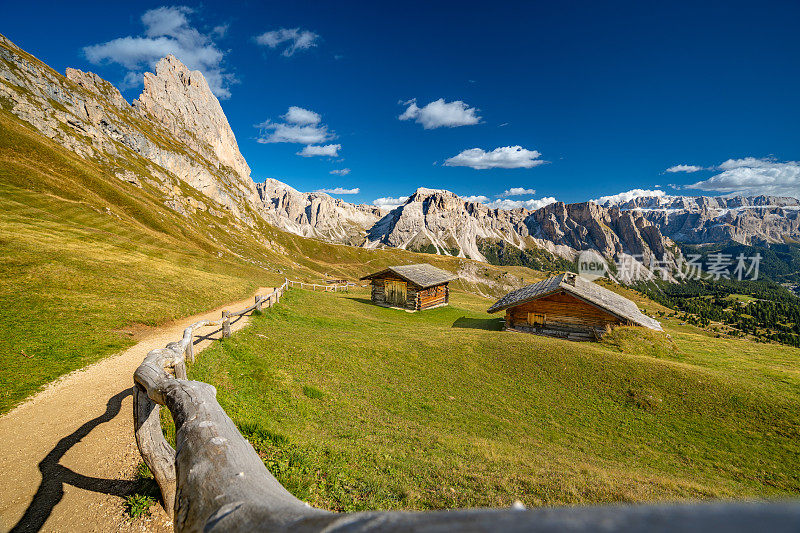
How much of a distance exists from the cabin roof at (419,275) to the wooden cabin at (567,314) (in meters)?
11.7

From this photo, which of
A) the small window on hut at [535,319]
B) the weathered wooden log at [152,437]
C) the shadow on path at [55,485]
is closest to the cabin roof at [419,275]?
the small window on hut at [535,319]

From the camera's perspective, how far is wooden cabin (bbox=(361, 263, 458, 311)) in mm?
39656

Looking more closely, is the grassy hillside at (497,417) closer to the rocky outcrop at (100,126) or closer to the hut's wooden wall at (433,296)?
the hut's wooden wall at (433,296)

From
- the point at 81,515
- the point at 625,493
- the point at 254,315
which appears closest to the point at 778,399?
the point at 625,493

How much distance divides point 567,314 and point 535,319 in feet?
8.40

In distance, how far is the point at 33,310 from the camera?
1579 centimetres

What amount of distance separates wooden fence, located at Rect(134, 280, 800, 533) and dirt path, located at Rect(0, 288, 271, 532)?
1.52 metres

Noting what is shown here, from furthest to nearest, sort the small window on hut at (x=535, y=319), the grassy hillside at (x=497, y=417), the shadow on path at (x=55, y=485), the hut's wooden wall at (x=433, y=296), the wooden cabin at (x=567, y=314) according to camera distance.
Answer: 1. the hut's wooden wall at (x=433, y=296)
2. the small window on hut at (x=535, y=319)
3. the wooden cabin at (x=567, y=314)
4. the grassy hillside at (x=497, y=417)
5. the shadow on path at (x=55, y=485)

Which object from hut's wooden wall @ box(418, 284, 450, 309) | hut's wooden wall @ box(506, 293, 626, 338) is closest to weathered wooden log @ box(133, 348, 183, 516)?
hut's wooden wall @ box(506, 293, 626, 338)

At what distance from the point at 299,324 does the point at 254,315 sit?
9.83 ft

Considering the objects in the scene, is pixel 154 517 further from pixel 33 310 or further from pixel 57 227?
pixel 57 227

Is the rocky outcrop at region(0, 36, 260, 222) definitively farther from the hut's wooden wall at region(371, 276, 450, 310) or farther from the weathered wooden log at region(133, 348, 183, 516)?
the weathered wooden log at region(133, 348, 183, 516)

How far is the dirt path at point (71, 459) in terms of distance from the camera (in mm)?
6070

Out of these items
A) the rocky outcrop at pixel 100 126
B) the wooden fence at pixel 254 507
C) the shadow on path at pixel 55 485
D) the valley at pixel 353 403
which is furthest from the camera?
the rocky outcrop at pixel 100 126
